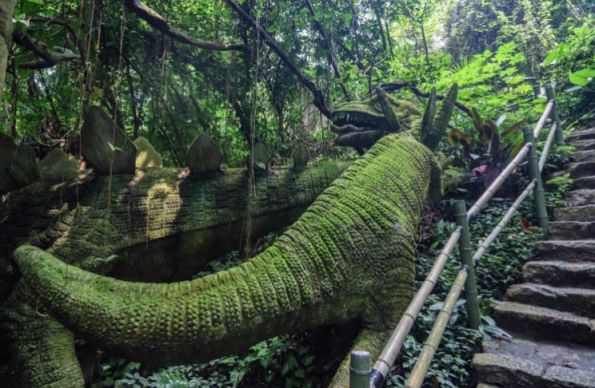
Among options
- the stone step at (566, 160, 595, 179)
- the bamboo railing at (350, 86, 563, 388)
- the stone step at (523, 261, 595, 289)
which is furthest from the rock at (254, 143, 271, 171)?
the stone step at (566, 160, 595, 179)

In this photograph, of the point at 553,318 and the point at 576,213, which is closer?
the point at 553,318

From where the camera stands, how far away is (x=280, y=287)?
5.42ft

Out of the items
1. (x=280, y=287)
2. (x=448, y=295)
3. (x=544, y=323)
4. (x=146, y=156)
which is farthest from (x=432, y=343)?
(x=146, y=156)

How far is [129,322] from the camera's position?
1422mm

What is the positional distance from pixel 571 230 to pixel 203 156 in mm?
3182

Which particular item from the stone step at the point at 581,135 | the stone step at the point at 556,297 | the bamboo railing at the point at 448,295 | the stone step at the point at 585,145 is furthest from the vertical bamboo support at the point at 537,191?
the stone step at the point at 581,135

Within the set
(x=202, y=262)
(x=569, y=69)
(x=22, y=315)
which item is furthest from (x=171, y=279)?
(x=569, y=69)

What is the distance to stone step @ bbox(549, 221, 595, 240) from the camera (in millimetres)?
3145

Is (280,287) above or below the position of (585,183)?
above

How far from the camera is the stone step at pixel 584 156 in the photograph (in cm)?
414

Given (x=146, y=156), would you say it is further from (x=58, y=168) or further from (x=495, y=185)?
(x=495, y=185)

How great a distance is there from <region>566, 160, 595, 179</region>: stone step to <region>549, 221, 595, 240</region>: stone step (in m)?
1.05

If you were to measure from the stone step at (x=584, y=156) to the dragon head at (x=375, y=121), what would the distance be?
2495 millimetres

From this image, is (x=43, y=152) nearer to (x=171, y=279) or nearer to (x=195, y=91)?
(x=171, y=279)
